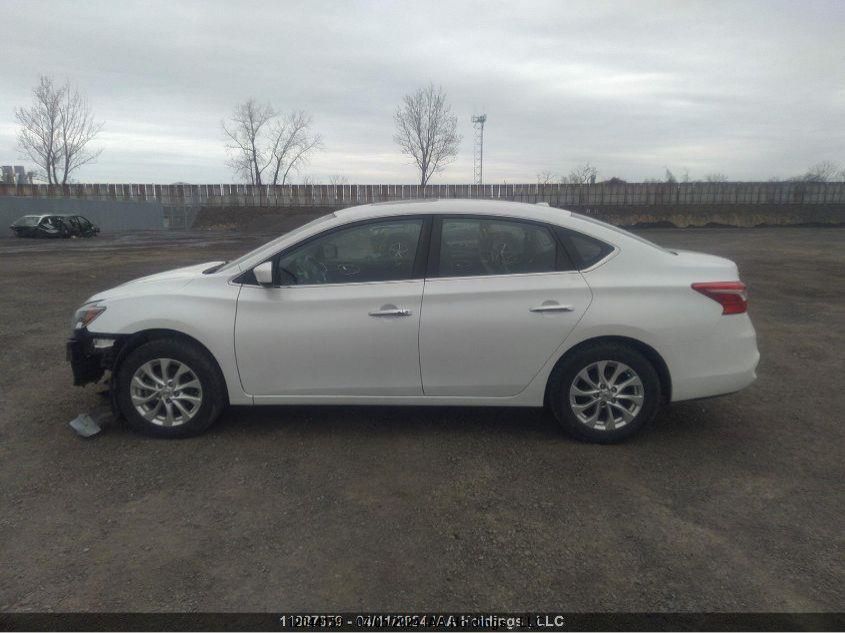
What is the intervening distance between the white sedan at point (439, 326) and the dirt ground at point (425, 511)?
1.16 feet

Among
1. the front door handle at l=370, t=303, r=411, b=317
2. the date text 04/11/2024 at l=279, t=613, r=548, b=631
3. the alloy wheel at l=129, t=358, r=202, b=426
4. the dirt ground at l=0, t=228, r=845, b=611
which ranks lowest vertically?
the date text 04/11/2024 at l=279, t=613, r=548, b=631

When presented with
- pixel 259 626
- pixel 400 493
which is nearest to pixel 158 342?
pixel 400 493

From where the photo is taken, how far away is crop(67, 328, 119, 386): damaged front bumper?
425 cm

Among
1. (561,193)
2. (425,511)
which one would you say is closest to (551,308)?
(425,511)

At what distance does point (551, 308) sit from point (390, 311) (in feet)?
3.56

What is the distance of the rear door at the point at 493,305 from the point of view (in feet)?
13.2

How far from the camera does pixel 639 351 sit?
4.07 m

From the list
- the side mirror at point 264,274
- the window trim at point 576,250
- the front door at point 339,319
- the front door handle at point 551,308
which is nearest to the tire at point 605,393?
the front door handle at point 551,308

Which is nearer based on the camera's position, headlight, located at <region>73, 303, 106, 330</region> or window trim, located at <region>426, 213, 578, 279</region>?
window trim, located at <region>426, 213, 578, 279</region>

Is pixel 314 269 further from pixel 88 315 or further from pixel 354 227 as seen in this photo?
pixel 88 315

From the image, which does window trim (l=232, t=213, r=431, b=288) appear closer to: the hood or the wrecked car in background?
the hood

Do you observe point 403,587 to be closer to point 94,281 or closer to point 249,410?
point 249,410

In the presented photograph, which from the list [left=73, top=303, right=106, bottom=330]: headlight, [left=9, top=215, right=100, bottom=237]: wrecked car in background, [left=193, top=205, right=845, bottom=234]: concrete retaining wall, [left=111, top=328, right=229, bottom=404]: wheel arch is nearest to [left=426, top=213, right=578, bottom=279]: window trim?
[left=111, top=328, right=229, bottom=404]: wheel arch

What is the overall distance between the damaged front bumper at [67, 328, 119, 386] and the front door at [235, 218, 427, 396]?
979 mm
